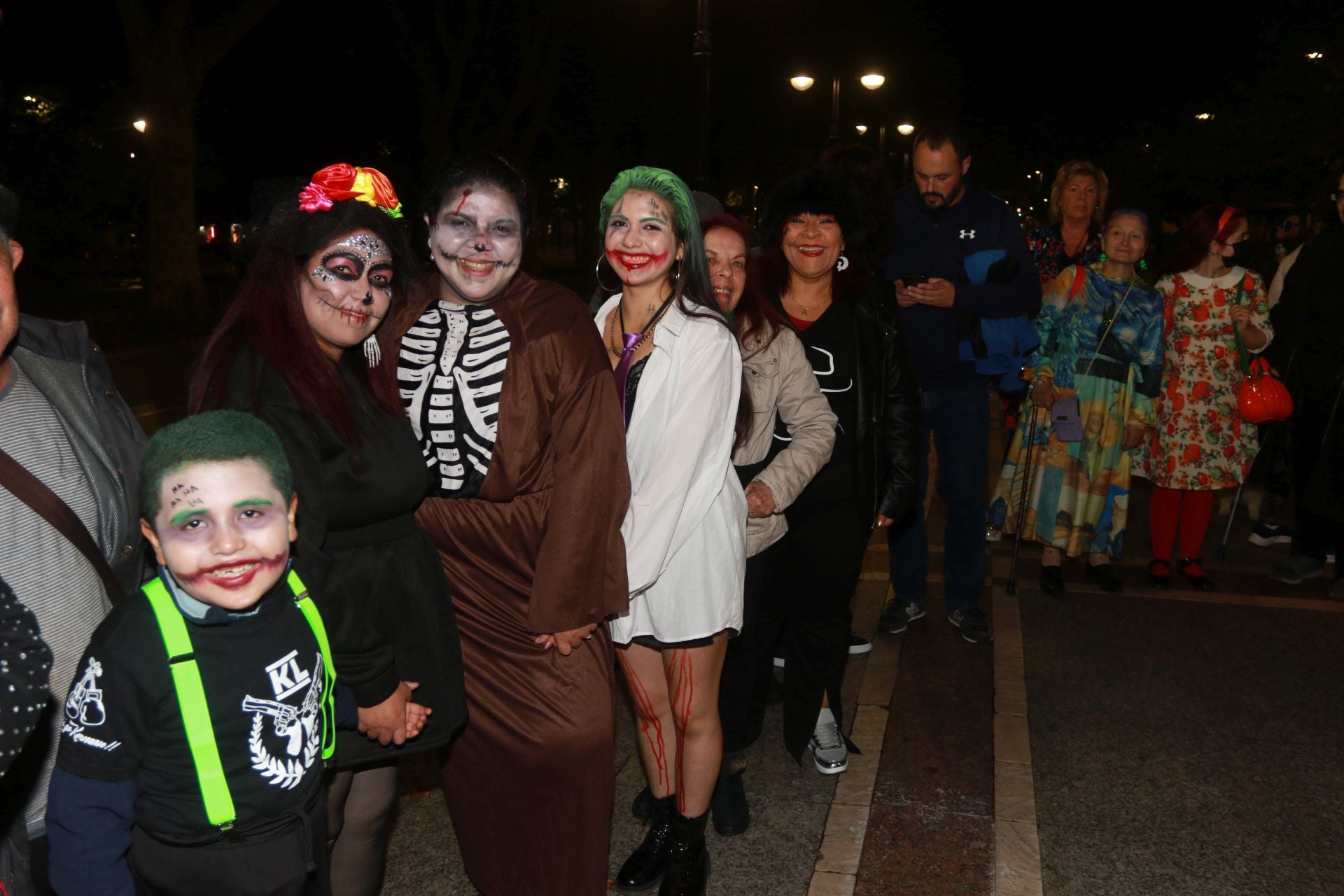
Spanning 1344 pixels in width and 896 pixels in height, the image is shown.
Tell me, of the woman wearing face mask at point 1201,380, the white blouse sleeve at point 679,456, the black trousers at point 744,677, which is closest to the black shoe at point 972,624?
the woman wearing face mask at point 1201,380

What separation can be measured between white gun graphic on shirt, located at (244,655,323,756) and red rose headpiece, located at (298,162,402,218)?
104cm

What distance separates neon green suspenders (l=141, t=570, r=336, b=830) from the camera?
1.91 meters

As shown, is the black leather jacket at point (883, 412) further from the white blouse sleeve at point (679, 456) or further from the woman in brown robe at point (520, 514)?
the woman in brown robe at point (520, 514)

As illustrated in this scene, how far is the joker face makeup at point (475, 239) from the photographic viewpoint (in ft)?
9.38

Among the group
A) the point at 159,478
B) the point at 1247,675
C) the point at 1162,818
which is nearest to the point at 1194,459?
the point at 1247,675

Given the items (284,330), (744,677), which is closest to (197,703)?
(284,330)

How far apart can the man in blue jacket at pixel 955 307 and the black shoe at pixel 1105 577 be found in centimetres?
111

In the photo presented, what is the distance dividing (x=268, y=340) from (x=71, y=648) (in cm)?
75

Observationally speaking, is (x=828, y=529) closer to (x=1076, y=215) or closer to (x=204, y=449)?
(x=204, y=449)

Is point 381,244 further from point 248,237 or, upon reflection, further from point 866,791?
point 866,791

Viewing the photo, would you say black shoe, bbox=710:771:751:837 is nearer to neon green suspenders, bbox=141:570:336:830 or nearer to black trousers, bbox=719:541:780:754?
black trousers, bbox=719:541:780:754

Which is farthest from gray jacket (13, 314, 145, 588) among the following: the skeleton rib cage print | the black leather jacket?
the black leather jacket

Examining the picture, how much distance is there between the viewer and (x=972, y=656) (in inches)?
203

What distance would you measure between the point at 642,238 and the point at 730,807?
6.42 feet
